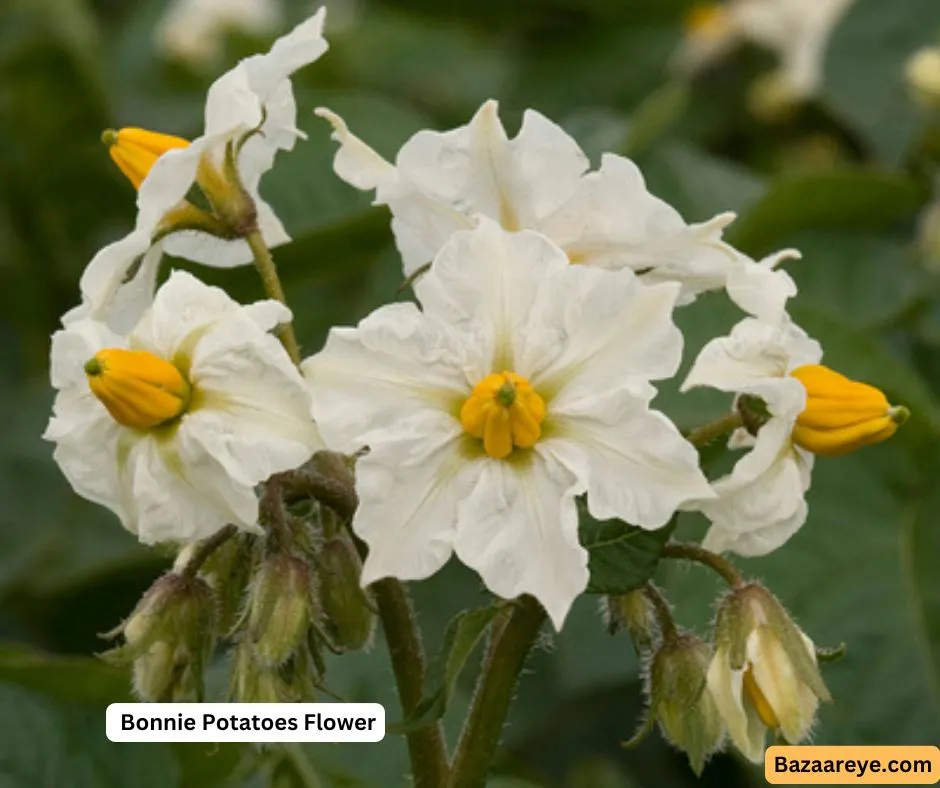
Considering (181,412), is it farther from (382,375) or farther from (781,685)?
(781,685)

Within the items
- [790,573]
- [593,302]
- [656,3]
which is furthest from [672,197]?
[656,3]

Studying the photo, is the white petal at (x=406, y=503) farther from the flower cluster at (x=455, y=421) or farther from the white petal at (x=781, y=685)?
the white petal at (x=781, y=685)

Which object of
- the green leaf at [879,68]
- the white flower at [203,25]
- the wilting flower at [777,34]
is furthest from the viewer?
the white flower at [203,25]

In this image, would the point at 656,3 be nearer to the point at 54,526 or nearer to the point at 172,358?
the point at 54,526

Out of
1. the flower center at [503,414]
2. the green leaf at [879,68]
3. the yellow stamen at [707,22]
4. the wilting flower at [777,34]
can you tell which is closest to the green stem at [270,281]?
the flower center at [503,414]

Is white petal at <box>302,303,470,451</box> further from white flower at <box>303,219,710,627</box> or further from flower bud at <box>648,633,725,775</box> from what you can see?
flower bud at <box>648,633,725,775</box>

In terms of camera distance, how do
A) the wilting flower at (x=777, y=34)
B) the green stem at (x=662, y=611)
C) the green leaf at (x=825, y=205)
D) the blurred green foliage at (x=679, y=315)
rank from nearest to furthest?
the green stem at (x=662, y=611)
the blurred green foliage at (x=679, y=315)
the green leaf at (x=825, y=205)
the wilting flower at (x=777, y=34)
